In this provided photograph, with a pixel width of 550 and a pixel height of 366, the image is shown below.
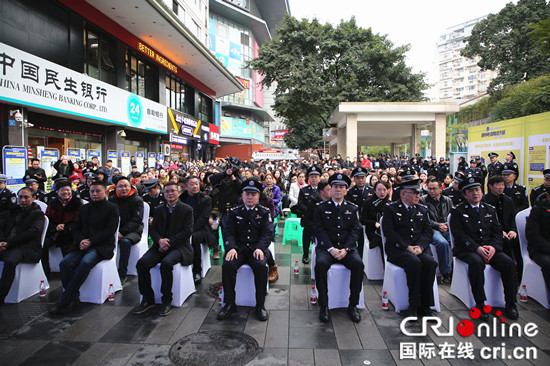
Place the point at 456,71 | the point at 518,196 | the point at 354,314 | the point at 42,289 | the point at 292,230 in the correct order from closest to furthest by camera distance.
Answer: the point at 354,314 < the point at 42,289 < the point at 518,196 < the point at 292,230 < the point at 456,71

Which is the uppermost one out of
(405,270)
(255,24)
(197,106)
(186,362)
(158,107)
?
(255,24)

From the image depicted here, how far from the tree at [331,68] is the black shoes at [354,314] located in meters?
23.6

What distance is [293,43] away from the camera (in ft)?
91.2

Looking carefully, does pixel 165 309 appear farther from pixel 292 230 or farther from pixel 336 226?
pixel 292 230

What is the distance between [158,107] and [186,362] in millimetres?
19032

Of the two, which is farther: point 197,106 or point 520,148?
point 197,106

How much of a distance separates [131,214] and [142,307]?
189cm

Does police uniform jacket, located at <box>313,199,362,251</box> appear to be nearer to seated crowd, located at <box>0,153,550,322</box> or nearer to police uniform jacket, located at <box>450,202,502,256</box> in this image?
seated crowd, located at <box>0,153,550,322</box>

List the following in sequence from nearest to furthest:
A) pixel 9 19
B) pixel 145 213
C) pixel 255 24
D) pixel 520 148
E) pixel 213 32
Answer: pixel 145 213, pixel 9 19, pixel 520 148, pixel 213 32, pixel 255 24

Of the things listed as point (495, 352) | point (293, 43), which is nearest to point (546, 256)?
point (495, 352)

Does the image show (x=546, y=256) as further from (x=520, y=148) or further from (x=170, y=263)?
(x=520, y=148)

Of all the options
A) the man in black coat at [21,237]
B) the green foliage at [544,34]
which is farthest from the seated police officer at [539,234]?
the man in black coat at [21,237]

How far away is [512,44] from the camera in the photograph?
93.2 feet

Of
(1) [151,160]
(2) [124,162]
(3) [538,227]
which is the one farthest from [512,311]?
(1) [151,160]
